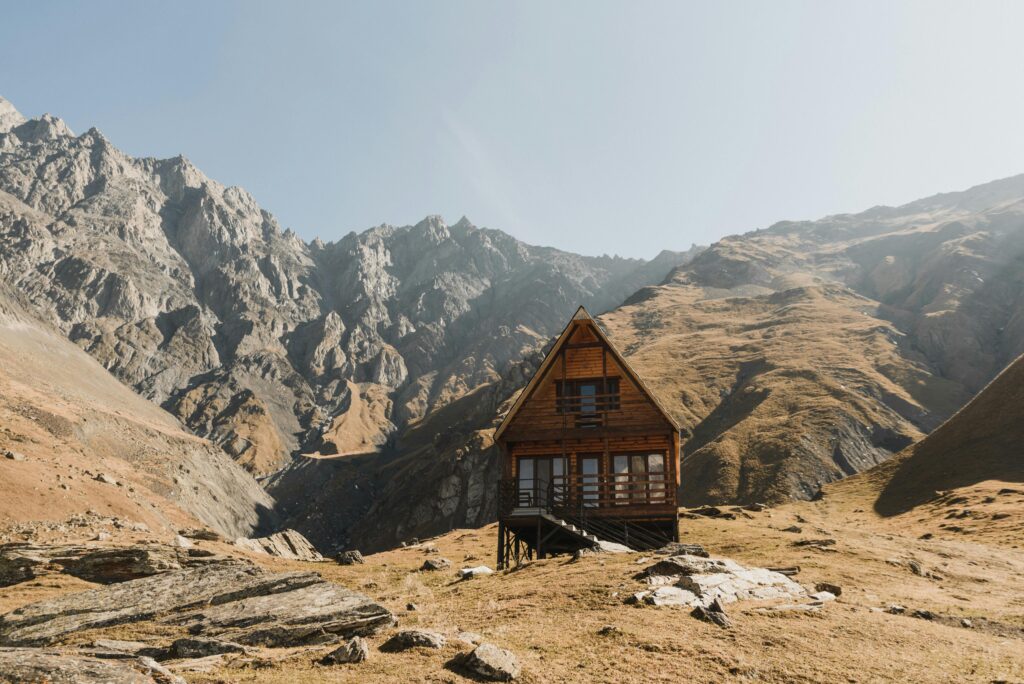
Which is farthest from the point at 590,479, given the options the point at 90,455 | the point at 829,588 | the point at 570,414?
the point at 90,455

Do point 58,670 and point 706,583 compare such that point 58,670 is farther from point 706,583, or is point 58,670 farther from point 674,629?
point 706,583

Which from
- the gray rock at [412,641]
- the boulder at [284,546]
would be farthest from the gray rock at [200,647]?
the boulder at [284,546]

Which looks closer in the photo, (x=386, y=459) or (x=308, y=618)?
(x=308, y=618)

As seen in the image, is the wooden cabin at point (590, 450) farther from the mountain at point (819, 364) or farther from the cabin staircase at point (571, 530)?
the mountain at point (819, 364)

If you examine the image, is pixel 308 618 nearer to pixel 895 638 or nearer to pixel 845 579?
pixel 895 638

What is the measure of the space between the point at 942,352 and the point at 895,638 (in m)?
148

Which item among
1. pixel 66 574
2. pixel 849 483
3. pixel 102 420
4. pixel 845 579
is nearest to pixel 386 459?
pixel 102 420

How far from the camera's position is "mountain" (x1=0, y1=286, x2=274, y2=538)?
56.8 meters

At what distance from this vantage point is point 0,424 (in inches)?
3031

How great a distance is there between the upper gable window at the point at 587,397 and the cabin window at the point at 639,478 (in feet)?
8.76

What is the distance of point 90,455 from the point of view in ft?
292

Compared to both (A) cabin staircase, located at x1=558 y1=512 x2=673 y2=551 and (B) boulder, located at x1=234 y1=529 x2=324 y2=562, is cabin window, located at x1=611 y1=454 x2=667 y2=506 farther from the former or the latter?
(B) boulder, located at x1=234 y1=529 x2=324 y2=562

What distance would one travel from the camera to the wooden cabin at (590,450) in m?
31.4

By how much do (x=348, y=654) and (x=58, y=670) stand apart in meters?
4.63
